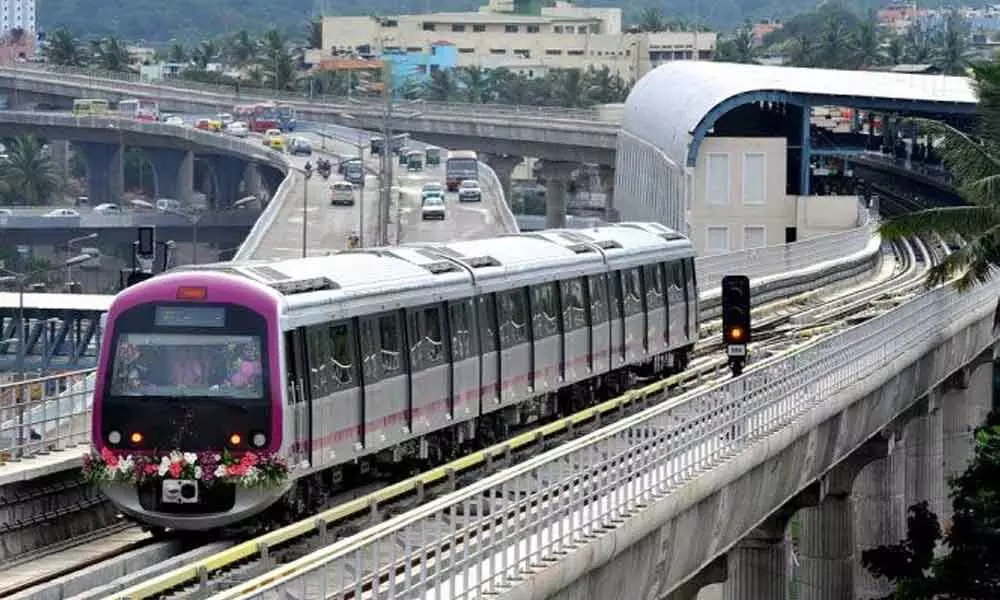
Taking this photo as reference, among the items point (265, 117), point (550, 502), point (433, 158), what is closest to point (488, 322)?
point (550, 502)

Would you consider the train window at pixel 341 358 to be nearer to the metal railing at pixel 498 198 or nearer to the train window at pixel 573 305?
the train window at pixel 573 305

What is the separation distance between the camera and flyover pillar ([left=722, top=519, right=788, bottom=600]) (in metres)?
39.0

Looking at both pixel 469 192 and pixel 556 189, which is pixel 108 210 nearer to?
pixel 556 189

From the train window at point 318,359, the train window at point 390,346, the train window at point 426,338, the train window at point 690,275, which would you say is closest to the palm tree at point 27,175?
the train window at point 690,275

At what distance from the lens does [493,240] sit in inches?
1464

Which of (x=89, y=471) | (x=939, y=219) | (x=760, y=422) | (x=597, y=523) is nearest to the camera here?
(x=597, y=523)

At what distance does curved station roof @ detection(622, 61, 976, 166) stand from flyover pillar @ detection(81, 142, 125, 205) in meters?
80.0

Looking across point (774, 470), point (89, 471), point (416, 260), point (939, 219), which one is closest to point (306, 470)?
point (89, 471)

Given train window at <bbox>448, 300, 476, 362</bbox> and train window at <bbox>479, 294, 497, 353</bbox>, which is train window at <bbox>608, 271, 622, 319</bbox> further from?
train window at <bbox>448, 300, 476, 362</bbox>

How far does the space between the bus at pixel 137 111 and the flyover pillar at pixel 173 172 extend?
2779 mm

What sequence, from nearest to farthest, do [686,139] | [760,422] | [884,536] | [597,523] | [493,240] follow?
[597,523] < [760,422] < [493,240] < [884,536] < [686,139]

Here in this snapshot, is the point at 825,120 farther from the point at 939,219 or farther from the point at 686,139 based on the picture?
the point at 939,219

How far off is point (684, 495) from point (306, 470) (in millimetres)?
3574

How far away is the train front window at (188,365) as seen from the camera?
25953 mm
